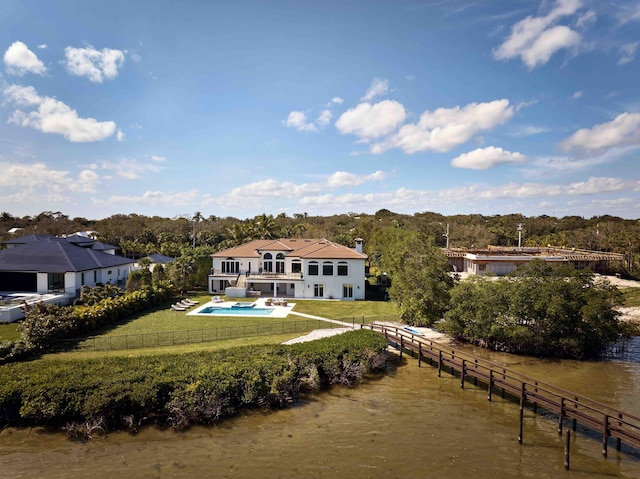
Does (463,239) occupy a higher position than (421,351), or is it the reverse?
(463,239)

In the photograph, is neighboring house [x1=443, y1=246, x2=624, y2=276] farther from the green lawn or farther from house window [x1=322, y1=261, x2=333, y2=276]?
house window [x1=322, y1=261, x2=333, y2=276]

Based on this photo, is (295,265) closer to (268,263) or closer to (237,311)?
(268,263)

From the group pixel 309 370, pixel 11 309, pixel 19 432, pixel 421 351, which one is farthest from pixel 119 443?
pixel 11 309

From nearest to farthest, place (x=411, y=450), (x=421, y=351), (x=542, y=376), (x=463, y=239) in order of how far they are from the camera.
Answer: (x=411, y=450) < (x=542, y=376) < (x=421, y=351) < (x=463, y=239)

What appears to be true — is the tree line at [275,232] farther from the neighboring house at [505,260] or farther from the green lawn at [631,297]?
the green lawn at [631,297]

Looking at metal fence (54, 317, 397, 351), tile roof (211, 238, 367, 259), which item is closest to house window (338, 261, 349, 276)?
tile roof (211, 238, 367, 259)

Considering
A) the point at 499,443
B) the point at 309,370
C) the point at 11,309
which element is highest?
the point at 11,309

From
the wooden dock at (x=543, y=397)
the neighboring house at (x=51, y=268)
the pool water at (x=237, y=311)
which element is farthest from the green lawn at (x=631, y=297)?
the neighboring house at (x=51, y=268)

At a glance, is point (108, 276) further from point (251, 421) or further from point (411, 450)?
point (411, 450)
